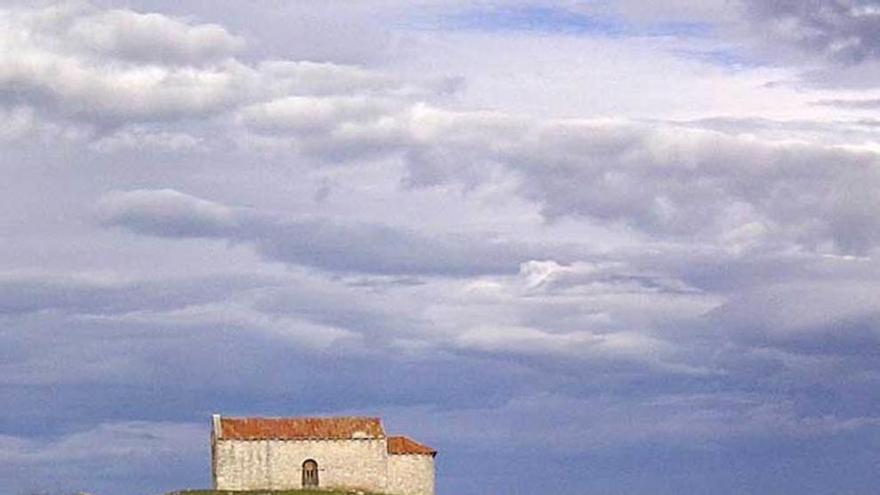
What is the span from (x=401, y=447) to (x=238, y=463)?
12555mm

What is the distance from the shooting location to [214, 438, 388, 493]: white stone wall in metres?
156

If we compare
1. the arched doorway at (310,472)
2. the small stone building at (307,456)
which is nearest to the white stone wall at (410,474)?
the small stone building at (307,456)

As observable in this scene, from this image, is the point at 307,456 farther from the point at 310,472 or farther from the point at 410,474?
the point at 410,474

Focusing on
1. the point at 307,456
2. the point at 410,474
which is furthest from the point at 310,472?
the point at 410,474

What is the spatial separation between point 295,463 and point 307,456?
40.3 inches

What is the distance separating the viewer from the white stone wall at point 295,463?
15625 centimetres

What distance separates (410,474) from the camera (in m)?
160

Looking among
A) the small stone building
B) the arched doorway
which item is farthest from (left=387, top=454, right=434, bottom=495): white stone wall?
the arched doorway

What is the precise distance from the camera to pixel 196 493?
496ft

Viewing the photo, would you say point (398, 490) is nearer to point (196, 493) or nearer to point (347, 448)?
point (347, 448)

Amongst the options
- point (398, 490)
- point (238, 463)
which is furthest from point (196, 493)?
point (398, 490)

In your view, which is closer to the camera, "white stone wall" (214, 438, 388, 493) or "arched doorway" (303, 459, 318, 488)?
"white stone wall" (214, 438, 388, 493)

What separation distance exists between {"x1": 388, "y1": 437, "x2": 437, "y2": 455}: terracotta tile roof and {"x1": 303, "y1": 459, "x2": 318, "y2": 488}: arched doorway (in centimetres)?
584

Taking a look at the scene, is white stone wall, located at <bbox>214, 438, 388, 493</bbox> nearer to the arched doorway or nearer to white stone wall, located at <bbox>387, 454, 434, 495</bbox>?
the arched doorway
